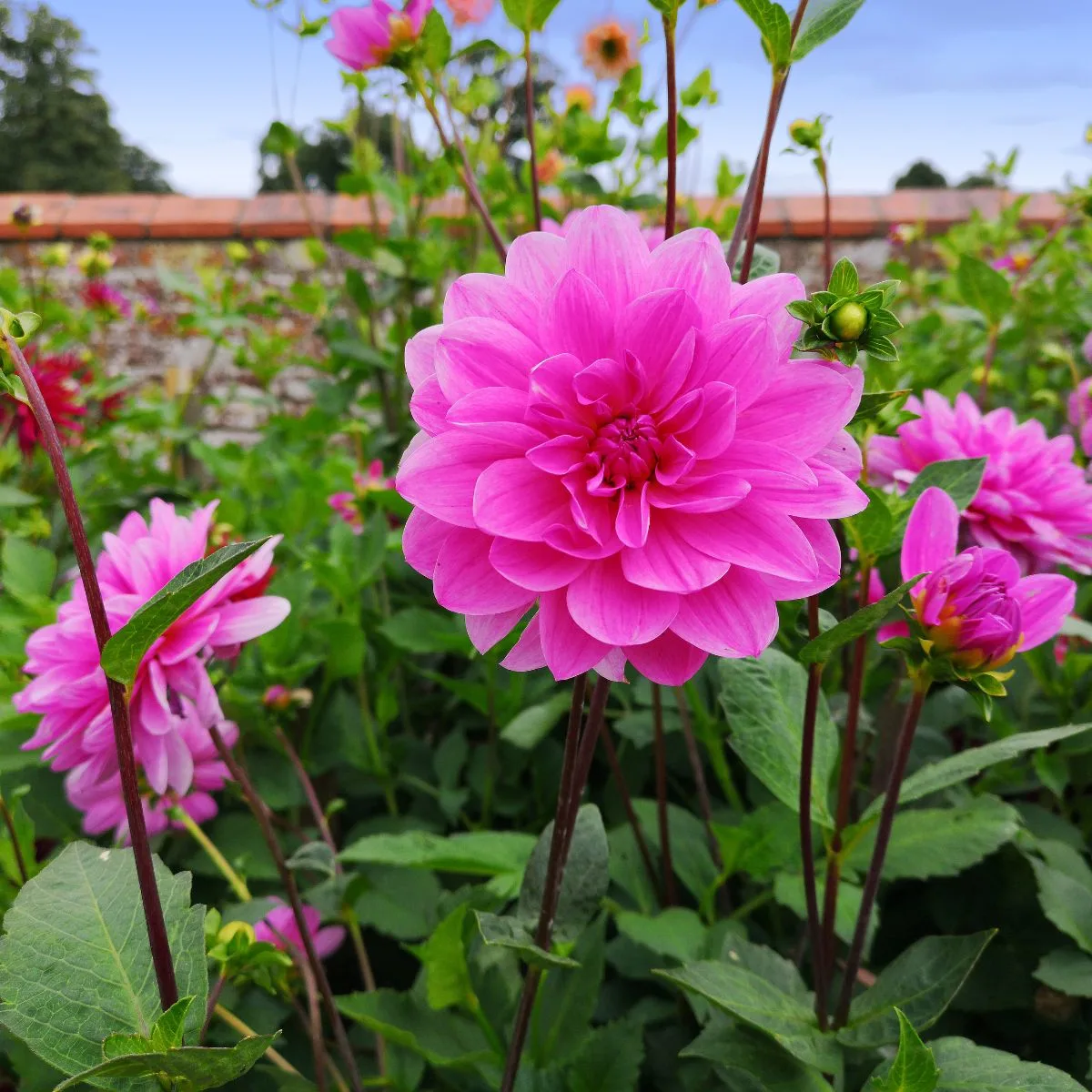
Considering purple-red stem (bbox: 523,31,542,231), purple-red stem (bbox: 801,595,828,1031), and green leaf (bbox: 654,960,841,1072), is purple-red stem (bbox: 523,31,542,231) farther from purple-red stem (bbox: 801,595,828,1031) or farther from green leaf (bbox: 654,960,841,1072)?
green leaf (bbox: 654,960,841,1072)

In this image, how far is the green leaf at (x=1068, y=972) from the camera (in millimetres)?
574

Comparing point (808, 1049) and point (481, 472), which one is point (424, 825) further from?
point (481, 472)

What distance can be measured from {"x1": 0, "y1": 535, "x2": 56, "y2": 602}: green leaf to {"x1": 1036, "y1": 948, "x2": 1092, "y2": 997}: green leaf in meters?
0.95

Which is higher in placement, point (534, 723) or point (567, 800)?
point (567, 800)

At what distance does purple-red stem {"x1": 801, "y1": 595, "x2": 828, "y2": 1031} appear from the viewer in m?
0.45

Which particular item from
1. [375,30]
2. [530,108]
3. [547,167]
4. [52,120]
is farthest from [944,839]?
[52,120]

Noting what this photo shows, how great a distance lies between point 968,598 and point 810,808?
16 cm

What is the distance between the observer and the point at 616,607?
1.19ft

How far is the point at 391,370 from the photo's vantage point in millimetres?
1368

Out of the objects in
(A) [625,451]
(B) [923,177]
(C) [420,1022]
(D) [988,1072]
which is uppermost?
(B) [923,177]

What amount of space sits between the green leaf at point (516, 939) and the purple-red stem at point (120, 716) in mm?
149

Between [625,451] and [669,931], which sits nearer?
[625,451]

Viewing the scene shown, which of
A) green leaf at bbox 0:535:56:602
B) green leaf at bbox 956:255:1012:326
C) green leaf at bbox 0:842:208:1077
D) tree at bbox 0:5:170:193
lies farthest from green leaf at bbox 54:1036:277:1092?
tree at bbox 0:5:170:193

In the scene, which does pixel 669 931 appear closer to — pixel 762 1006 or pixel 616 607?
pixel 762 1006
